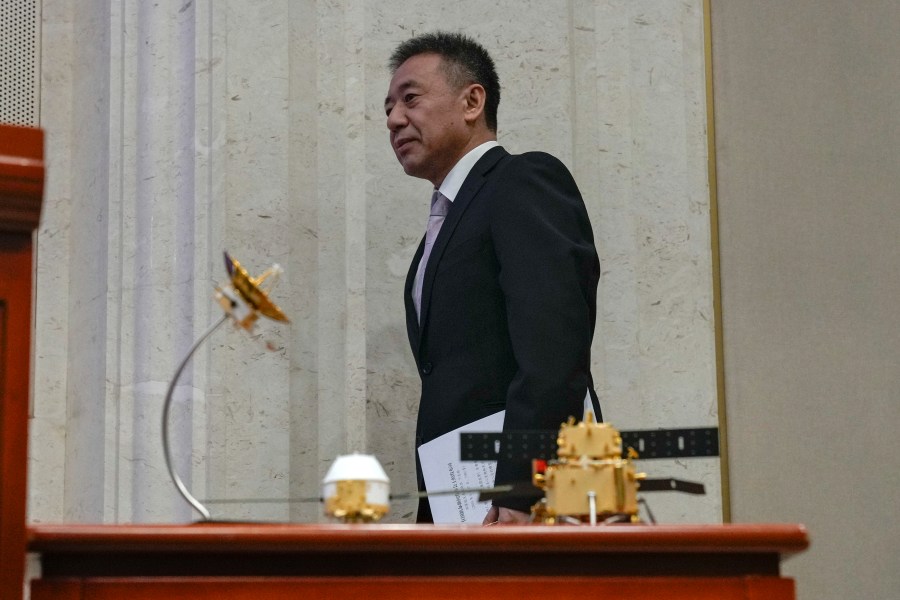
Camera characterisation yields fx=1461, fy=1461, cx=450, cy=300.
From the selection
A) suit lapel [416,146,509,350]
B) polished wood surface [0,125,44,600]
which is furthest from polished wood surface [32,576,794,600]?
suit lapel [416,146,509,350]

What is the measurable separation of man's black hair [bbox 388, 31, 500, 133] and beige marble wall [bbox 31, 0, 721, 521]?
0.31 meters

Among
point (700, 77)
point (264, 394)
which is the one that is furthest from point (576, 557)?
point (700, 77)

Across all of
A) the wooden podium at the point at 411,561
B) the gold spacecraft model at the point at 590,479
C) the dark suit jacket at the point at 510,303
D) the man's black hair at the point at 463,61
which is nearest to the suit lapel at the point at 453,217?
the dark suit jacket at the point at 510,303

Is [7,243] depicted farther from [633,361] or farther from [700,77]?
[700,77]

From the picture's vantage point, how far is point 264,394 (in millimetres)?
3805

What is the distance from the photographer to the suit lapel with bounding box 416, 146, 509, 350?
339cm

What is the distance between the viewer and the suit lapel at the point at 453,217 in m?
3.39

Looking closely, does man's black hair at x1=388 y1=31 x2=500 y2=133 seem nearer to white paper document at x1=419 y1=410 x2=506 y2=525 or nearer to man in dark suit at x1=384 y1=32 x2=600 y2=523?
man in dark suit at x1=384 y1=32 x2=600 y2=523

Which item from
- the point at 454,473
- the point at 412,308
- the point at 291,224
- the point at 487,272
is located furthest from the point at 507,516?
the point at 291,224

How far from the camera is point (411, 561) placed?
1.64 m

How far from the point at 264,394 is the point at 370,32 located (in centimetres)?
109

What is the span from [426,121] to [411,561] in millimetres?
2093

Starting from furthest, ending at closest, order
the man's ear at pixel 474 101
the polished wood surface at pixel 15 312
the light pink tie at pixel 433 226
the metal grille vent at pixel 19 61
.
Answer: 1. the metal grille vent at pixel 19 61
2. the man's ear at pixel 474 101
3. the light pink tie at pixel 433 226
4. the polished wood surface at pixel 15 312

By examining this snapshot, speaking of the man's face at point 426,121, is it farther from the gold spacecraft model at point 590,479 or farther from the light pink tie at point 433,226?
the gold spacecraft model at point 590,479
